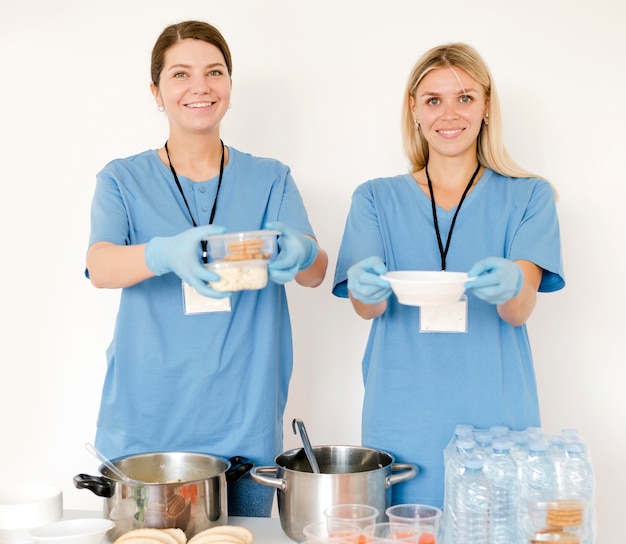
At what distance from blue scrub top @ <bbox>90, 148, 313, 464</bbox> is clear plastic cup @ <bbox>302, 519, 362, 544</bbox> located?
2.20ft

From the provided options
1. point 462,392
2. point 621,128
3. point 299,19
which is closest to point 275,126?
point 299,19

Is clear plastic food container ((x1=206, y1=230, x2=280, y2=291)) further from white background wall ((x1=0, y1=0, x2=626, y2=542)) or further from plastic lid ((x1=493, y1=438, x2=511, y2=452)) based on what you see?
white background wall ((x1=0, y1=0, x2=626, y2=542))

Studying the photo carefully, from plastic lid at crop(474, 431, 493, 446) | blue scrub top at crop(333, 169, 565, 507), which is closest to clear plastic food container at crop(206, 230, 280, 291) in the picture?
blue scrub top at crop(333, 169, 565, 507)

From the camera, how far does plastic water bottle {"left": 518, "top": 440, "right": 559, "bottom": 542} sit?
1.57 m

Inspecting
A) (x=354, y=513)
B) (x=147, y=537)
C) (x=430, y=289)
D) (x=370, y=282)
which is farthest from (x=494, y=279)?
(x=147, y=537)

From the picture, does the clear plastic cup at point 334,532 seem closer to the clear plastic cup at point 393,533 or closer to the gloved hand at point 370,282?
the clear plastic cup at point 393,533

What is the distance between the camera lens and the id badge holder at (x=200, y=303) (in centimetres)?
211

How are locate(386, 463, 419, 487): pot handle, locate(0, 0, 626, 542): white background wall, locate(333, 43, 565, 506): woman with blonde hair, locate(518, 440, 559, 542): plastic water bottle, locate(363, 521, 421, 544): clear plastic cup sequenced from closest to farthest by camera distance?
locate(363, 521, 421, 544): clear plastic cup → locate(518, 440, 559, 542): plastic water bottle → locate(386, 463, 419, 487): pot handle → locate(333, 43, 565, 506): woman with blonde hair → locate(0, 0, 626, 542): white background wall

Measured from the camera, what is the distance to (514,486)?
5.37ft

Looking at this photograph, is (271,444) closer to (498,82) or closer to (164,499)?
(164,499)

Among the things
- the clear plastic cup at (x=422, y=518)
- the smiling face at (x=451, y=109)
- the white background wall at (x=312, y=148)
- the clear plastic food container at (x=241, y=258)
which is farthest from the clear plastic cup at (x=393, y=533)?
the white background wall at (x=312, y=148)

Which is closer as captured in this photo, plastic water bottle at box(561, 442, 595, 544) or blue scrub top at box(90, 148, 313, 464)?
plastic water bottle at box(561, 442, 595, 544)

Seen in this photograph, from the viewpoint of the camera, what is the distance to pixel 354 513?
1.58 meters

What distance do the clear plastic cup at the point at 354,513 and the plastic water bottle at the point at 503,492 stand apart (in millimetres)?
257
